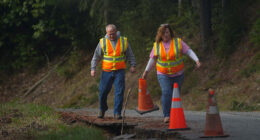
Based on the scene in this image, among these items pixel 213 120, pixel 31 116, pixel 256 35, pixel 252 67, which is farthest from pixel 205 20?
pixel 213 120

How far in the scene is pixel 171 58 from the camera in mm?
8789

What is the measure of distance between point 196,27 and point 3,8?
12.3 m

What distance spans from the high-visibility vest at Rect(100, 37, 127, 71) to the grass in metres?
1.50

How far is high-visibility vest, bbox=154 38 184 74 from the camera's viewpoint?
8.79 meters

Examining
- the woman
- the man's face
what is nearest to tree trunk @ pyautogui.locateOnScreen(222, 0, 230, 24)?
the man's face

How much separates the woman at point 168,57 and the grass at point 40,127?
4.60ft

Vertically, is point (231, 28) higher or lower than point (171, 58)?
higher

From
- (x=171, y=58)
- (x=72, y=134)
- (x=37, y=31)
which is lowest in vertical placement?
(x=72, y=134)

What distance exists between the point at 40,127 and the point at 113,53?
219 centimetres

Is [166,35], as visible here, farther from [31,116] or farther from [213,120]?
[31,116]

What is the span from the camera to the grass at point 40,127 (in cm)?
793

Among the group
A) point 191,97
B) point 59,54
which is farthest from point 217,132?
point 59,54

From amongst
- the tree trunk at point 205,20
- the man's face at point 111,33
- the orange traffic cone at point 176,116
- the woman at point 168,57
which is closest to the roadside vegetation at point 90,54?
the tree trunk at point 205,20

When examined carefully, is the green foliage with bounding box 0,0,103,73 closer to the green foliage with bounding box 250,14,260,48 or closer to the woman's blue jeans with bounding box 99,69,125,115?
the green foliage with bounding box 250,14,260,48
